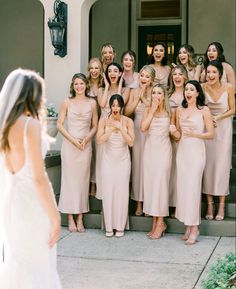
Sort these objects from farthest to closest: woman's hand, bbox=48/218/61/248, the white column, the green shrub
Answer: the white column < the green shrub < woman's hand, bbox=48/218/61/248

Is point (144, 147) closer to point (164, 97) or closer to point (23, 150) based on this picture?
point (164, 97)

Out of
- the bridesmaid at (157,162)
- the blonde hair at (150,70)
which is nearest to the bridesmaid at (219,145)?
the bridesmaid at (157,162)

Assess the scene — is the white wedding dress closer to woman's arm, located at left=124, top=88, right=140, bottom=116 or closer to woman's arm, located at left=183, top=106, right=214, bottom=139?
woman's arm, located at left=183, top=106, right=214, bottom=139

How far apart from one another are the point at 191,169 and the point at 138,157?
969 millimetres

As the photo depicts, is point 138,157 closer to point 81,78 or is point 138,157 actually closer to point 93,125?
point 93,125

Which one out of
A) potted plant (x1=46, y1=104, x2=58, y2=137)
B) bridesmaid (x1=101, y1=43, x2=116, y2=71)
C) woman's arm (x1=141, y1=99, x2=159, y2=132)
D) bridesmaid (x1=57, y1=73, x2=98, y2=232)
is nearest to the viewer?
woman's arm (x1=141, y1=99, x2=159, y2=132)

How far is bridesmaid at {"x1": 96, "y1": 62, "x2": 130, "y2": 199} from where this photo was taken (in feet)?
27.6

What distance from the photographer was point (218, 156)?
837 cm

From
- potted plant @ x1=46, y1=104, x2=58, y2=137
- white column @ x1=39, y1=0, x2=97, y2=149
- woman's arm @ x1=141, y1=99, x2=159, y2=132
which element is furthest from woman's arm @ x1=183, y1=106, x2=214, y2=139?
white column @ x1=39, y1=0, x2=97, y2=149

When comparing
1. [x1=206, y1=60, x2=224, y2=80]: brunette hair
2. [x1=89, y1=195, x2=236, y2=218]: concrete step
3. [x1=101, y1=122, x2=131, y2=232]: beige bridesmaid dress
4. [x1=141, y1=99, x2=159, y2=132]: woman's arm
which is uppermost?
[x1=206, y1=60, x2=224, y2=80]: brunette hair

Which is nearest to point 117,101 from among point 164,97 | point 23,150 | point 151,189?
point 164,97

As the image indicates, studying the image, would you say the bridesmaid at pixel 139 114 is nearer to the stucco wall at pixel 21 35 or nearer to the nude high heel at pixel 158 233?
the nude high heel at pixel 158 233

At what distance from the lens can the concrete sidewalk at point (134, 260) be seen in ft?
20.2

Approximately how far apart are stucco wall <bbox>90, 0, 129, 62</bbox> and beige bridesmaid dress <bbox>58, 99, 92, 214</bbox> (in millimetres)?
5283
